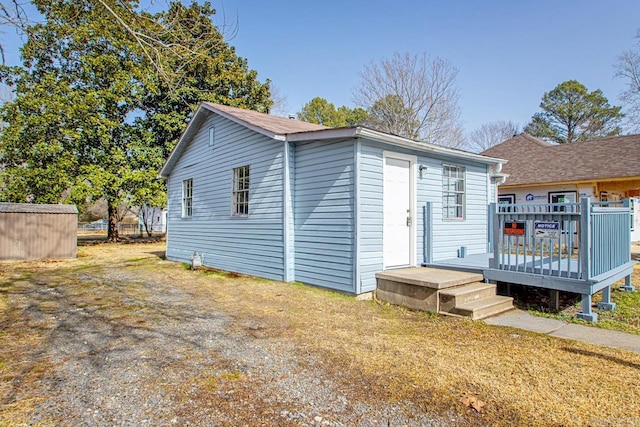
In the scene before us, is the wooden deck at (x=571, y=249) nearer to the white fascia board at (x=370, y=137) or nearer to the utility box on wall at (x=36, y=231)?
the white fascia board at (x=370, y=137)

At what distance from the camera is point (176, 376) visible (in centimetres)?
311

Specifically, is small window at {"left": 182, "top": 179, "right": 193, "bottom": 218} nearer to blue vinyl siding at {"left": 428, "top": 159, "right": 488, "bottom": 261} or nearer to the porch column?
blue vinyl siding at {"left": 428, "top": 159, "right": 488, "bottom": 261}

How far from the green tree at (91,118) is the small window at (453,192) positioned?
10052 millimetres

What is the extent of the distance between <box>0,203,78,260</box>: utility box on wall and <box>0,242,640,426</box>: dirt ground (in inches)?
315

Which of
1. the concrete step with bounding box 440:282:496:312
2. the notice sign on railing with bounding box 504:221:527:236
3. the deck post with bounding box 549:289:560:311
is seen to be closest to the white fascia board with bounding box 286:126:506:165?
the notice sign on railing with bounding box 504:221:527:236

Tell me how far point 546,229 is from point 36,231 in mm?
14429

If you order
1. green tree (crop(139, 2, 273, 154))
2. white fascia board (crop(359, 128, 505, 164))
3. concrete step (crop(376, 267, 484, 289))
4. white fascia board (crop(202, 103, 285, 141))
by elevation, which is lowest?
concrete step (crop(376, 267, 484, 289))

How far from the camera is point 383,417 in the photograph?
2.49 metres

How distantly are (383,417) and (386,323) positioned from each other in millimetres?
2424

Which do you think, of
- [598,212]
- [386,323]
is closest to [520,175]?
[598,212]

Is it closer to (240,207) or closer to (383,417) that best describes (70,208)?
(240,207)

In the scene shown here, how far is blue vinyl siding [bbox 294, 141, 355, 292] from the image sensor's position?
6363 millimetres

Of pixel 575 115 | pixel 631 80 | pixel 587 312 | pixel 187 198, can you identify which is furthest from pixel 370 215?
pixel 575 115

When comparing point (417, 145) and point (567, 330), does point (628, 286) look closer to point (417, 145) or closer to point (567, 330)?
point (567, 330)
